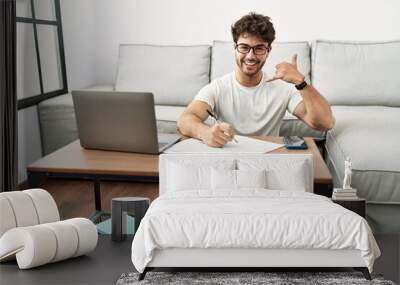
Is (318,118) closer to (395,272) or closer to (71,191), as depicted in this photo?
(395,272)

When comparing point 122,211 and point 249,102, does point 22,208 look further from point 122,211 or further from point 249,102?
point 249,102

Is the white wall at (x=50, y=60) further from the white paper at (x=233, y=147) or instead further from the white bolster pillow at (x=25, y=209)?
the white bolster pillow at (x=25, y=209)

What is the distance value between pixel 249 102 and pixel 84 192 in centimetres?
152

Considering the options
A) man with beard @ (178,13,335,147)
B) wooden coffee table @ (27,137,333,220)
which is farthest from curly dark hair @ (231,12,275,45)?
wooden coffee table @ (27,137,333,220)

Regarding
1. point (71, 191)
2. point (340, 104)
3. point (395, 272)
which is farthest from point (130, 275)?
point (340, 104)

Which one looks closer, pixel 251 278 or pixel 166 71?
pixel 251 278

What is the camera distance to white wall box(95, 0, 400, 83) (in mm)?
4930

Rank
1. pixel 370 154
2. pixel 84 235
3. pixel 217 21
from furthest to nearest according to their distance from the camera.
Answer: pixel 217 21, pixel 370 154, pixel 84 235

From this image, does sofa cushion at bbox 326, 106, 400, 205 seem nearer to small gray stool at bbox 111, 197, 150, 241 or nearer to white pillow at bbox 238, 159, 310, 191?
white pillow at bbox 238, 159, 310, 191

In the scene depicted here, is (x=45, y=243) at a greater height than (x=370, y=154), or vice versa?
(x=45, y=243)

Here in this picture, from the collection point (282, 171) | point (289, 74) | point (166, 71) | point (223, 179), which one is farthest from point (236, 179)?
point (166, 71)

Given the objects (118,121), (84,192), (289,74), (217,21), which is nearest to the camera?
(118,121)

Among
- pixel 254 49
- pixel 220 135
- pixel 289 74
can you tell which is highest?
pixel 254 49

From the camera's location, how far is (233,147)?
8.28ft
